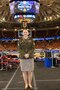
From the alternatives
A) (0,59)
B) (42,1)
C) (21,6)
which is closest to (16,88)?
(0,59)

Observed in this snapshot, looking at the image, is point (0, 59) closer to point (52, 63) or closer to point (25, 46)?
point (52, 63)

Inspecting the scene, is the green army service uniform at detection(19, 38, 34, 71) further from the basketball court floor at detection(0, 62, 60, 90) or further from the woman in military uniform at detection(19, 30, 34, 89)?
the basketball court floor at detection(0, 62, 60, 90)

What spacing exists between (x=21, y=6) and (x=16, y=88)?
23895 mm

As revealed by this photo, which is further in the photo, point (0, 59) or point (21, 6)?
point (21, 6)

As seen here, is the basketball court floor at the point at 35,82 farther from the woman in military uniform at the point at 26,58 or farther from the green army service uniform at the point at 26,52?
the green army service uniform at the point at 26,52

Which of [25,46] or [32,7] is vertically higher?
[25,46]

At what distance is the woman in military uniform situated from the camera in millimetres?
8336

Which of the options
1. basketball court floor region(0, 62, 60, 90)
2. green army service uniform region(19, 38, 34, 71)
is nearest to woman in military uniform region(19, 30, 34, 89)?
green army service uniform region(19, 38, 34, 71)

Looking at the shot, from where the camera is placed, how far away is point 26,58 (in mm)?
8344

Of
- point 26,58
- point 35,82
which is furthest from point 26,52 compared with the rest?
point 35,82

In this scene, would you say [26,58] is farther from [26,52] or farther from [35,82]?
[35,82]

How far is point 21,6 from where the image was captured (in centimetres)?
3186

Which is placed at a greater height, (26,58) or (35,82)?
(26,58)

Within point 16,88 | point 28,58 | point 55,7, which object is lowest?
point 55,7
